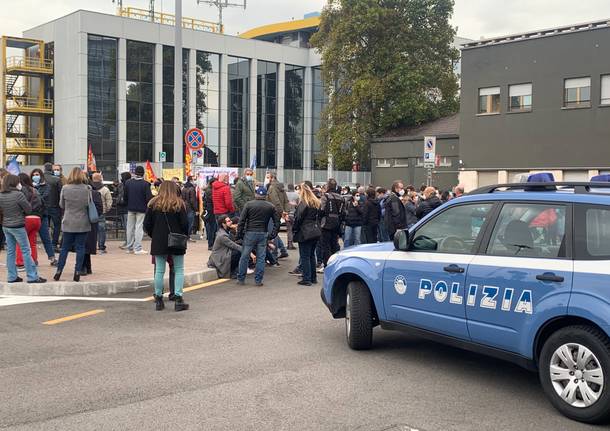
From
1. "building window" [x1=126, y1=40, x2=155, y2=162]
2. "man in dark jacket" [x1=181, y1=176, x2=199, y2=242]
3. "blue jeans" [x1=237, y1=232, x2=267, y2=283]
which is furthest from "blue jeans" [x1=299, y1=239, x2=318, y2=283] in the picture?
"building window" [x1=126, y1=40, x2=155, y2=162]

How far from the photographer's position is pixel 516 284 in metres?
5.41

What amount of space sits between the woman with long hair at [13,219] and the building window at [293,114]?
155 ft

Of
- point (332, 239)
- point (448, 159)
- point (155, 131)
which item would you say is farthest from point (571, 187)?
point (155, 131)

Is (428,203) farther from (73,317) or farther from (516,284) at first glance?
(516,284)

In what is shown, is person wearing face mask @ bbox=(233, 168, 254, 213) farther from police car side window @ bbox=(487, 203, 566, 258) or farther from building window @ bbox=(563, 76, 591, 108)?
building window @ bbox=(563, 76, 591, 108)

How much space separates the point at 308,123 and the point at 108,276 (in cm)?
4788

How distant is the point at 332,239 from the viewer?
13.2m

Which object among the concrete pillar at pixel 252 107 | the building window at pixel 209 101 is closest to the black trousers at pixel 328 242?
the building window at pixel 209 101

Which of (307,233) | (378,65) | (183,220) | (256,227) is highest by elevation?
(378,65)

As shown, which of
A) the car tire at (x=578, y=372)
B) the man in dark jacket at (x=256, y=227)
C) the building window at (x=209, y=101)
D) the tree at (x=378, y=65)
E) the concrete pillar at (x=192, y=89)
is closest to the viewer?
the car tire at (x=578, y=372)

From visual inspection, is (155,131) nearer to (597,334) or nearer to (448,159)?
(448,159)

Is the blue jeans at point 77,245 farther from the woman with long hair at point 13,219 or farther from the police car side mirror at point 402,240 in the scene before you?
the police car side mirror at point 402,240

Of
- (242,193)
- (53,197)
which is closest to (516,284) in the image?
(242,193)

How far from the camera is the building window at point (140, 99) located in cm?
4731
